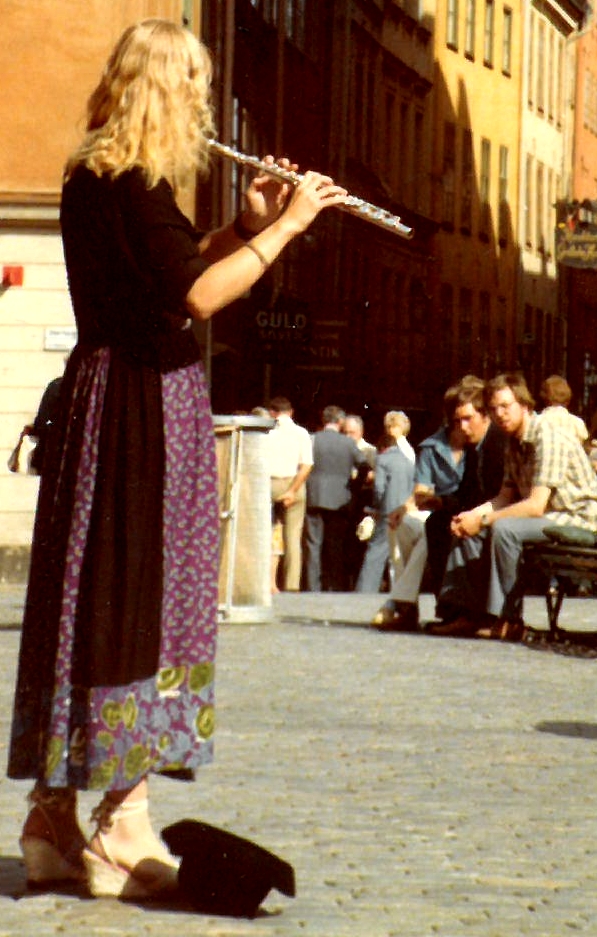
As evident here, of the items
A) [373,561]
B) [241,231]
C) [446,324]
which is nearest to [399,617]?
[373,561]

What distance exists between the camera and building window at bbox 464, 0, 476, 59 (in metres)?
56.7

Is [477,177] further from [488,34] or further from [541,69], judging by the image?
[541,69]

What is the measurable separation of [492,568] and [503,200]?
4504cm

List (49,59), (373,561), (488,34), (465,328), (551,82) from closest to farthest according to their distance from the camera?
(373,561) → (49,59) → (465,328) → (488,34) → (551,82)

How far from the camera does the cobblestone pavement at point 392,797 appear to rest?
5875mm

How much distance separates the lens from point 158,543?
5957mm

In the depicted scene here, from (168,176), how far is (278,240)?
0.92 feet

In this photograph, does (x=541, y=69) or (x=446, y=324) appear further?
(x=541, y=69)

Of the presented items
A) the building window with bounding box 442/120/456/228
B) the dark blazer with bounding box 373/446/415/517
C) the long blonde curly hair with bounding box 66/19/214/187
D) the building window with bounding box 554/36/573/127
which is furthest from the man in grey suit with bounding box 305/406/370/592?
the building window with bounding box 554/36/573/127

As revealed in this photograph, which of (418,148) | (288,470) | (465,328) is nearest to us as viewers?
(288,470)

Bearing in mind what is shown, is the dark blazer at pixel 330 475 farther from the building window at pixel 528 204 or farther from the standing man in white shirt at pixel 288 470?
the building window at pixel 528 204

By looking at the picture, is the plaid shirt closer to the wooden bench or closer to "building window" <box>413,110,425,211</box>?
the wooden bench

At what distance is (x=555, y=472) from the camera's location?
1512cm

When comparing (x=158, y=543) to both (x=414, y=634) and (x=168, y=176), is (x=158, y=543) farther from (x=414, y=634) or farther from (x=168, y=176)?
(x=414, y=634)
